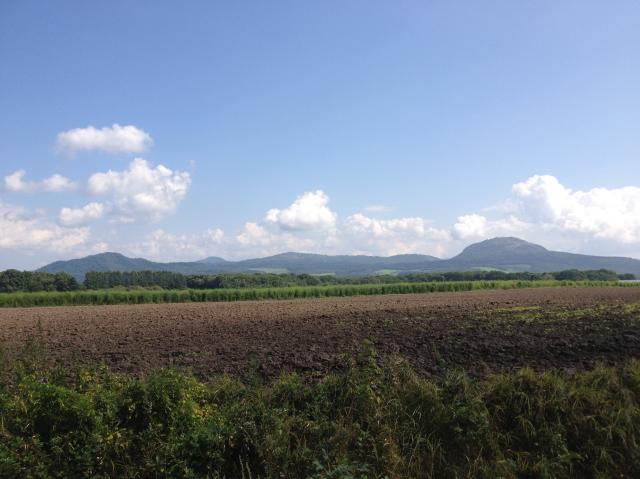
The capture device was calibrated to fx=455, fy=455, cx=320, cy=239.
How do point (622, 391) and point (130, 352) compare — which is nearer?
point (622, 391)

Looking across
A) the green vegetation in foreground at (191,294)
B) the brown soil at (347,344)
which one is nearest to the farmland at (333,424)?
the brown soil at (347,344)

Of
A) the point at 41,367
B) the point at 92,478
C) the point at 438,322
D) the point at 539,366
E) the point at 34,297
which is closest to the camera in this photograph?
the point at 92,478

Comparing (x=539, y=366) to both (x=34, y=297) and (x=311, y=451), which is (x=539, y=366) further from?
(x=34, y=297)

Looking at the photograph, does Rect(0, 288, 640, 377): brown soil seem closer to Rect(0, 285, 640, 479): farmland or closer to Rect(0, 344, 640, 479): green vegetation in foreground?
Rect(0, 285, 640, 479): farmland

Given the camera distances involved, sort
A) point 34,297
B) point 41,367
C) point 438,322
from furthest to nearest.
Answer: point 34,297
point 438,322
point 41,367

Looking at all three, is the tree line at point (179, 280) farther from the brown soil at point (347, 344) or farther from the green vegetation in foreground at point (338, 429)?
the green vegetation in foreground at point (338, 429)

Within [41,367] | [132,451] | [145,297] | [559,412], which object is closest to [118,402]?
[132,451]

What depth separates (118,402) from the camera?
310 inches

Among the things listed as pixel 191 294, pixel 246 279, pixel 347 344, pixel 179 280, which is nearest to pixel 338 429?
pixel 347 344

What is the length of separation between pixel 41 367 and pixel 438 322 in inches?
618

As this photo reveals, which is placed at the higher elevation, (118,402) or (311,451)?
(118,402)

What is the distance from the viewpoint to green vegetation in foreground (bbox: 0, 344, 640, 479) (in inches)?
260

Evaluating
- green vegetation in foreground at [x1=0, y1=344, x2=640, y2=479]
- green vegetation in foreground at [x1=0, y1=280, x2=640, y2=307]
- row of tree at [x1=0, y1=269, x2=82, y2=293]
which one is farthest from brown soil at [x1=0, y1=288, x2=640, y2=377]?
row of tree at [x1=0, y1=269, x2=82, y2=293]

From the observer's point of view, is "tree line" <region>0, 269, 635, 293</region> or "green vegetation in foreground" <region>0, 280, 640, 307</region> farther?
"tree line" <region>0, 269, 635, 293</region>
